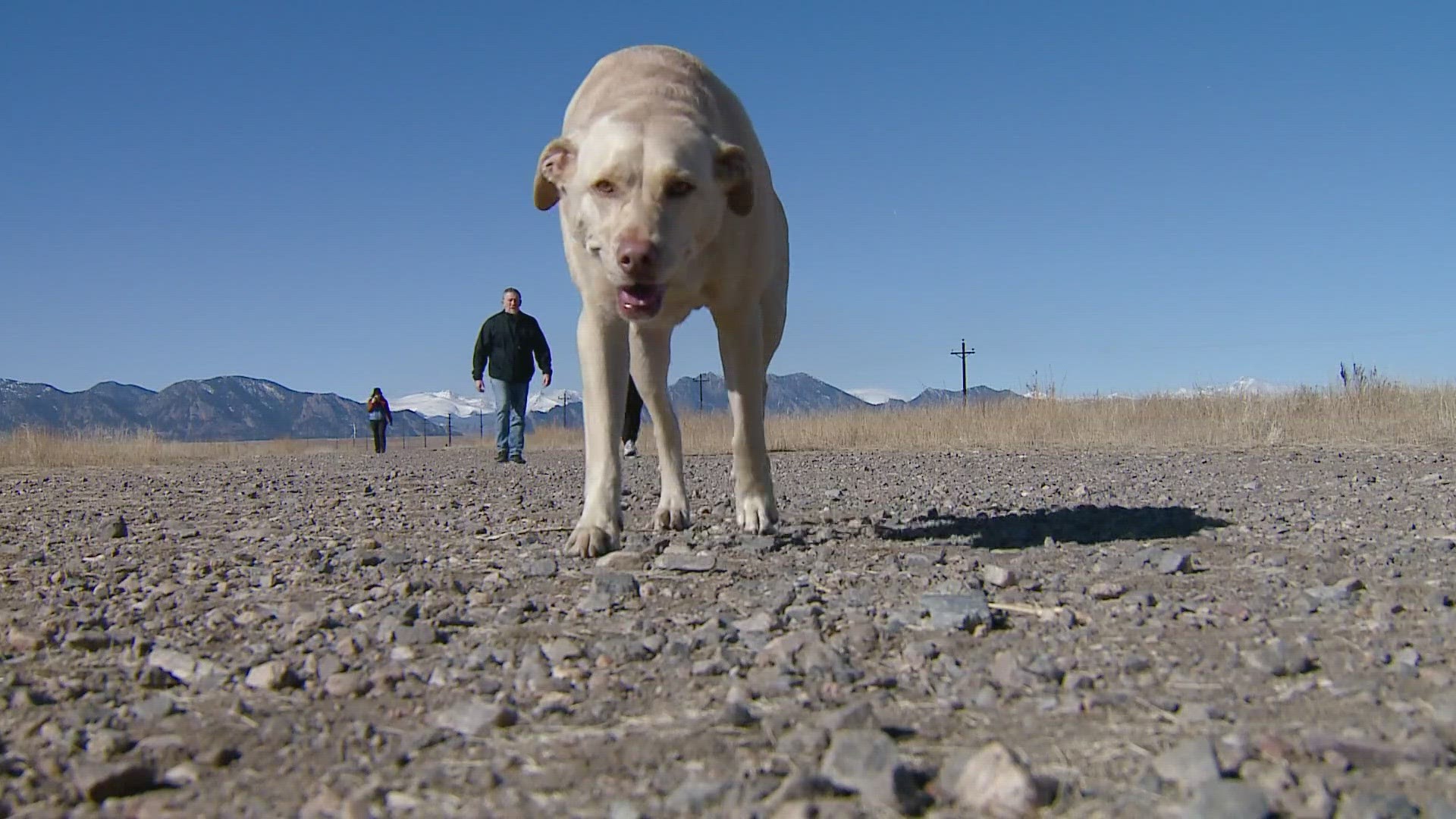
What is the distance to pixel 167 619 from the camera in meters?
2.95

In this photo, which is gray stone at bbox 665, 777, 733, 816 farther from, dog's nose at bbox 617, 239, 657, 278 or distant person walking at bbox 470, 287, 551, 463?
distant person walking at bbox 470, 287, 551, 463

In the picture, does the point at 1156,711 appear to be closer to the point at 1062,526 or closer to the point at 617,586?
the point at 617,586

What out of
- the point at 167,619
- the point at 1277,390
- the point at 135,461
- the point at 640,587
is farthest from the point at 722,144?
the point at 135,461

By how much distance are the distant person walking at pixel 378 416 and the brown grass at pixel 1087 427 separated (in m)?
8.02

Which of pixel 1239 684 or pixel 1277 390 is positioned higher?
pixel 1277 390

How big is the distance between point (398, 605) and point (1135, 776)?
2125 mm

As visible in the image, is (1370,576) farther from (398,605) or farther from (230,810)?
(230,810)

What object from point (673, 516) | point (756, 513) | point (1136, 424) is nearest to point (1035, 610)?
point (756, 513)

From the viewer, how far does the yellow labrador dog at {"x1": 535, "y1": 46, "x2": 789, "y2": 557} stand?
3.70 metres

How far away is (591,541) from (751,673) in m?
1.86

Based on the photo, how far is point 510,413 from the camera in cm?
1359

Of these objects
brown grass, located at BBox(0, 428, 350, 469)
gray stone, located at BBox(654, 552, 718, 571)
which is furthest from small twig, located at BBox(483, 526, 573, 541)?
brown grass, located at BBox(0, 428, 350, 469)

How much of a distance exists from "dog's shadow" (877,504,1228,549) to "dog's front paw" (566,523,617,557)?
1.21 metres

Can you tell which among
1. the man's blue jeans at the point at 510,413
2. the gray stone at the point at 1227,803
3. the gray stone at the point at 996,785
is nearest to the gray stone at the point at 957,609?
the gray stone at the point at 996,785
